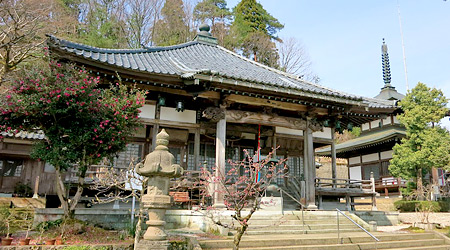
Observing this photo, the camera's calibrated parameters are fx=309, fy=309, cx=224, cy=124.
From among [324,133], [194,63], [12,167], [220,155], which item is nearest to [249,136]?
[324,133]

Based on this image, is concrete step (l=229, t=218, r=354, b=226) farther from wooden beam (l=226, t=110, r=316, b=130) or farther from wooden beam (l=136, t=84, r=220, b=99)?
wooden beam (l=136, t=84, r=220, b=99)

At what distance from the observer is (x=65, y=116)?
7340 millimetres

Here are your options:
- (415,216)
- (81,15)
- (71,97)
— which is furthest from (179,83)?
(81,15)

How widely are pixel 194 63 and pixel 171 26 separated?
19072 mm

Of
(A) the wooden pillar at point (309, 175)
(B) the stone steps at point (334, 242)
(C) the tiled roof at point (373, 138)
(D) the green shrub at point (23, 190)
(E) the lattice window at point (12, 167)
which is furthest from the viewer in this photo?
(C) the tiled roof at point (373, 138)

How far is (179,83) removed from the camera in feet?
32.3

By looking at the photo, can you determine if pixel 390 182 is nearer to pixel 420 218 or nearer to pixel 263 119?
pixel 420 218

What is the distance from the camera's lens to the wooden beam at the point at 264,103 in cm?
1077

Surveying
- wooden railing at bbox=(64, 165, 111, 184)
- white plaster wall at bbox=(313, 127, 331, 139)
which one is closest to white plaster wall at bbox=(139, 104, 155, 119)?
wooden railing at bbox=(64, 165, 111, 184)

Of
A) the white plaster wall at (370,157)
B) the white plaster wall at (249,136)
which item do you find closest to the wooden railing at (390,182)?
the white plaster wall at (370,157)

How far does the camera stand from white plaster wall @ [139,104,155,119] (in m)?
10.3

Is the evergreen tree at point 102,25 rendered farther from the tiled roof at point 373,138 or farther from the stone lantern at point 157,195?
→ the stone lantern at point 157,195

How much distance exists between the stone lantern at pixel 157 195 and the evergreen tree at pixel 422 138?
49.5 feet

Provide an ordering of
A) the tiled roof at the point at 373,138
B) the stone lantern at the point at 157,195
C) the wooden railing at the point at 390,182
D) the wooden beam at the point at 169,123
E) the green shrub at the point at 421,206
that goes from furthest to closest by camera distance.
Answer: the tiled roof at the point at 373,138, the wooden railing at the point at 390,182, the green shrub at the point at 421,206, the wooden beam at the point at 169,123, the stone lantern at the point at 157,195
